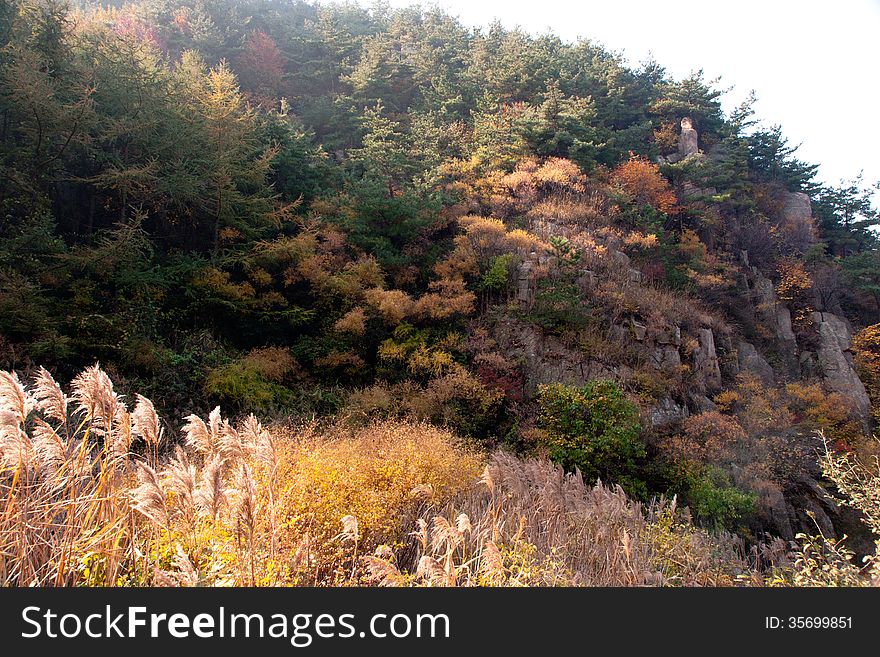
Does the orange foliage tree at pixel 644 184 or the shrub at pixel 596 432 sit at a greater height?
the orange foliage tree at pixel 644 184

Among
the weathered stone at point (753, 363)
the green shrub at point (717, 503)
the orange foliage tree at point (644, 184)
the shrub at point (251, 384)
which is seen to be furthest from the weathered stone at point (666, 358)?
the shrub at point (251, 384)

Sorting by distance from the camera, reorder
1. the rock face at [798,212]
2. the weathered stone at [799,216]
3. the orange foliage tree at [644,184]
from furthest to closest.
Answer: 1. the rock face at [798,212]
2. the weathered stone at [799,216]
3. the orange foliage tree at [644,184]

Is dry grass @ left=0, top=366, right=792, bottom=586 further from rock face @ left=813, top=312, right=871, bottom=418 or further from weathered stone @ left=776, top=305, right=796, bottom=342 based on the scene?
weathered stone @ left=776, top=305, right=796, bottom=342

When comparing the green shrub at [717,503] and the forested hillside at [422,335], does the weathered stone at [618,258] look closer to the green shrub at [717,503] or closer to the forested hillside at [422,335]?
the forested hillside at [422,335]

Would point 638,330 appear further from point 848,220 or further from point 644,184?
point 848,220

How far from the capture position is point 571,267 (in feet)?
49.4

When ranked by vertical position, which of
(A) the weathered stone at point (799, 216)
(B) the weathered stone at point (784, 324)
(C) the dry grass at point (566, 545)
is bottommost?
(C) the dry grass at point (566, 545)

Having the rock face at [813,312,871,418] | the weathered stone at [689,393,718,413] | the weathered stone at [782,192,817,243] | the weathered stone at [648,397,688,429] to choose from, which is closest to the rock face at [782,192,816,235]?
the weathered stone at [782,192,817,243]

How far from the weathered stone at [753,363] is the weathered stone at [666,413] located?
5.95 meters

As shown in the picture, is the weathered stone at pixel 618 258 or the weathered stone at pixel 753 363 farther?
the weathered stone at pixel 753 363

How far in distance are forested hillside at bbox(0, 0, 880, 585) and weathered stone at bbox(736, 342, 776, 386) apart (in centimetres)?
13

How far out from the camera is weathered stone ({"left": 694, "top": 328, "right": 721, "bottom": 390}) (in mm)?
15148

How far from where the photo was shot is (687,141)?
2475cm

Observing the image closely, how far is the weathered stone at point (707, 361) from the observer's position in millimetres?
15148
